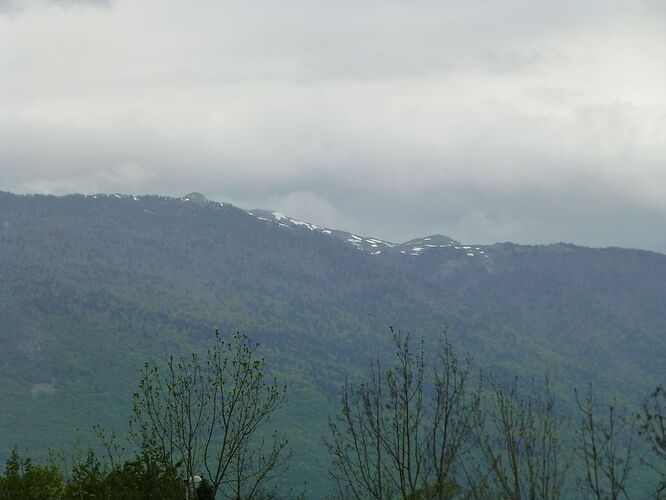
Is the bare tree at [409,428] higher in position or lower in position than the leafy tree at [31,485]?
higher

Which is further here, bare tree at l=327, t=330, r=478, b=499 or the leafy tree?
the leafy tree

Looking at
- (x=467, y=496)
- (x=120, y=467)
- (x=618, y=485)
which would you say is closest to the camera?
(x=618, y=485)

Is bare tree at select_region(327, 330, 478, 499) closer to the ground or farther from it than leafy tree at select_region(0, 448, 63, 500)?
farther from it

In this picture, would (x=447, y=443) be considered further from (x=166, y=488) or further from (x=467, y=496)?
(x=166, y=488)

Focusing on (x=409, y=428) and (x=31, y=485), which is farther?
(x=31, y=485)

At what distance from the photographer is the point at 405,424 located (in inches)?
1368

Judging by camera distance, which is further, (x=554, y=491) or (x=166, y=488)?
(x=166, y=488)

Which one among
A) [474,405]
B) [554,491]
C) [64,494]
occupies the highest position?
[474,405]

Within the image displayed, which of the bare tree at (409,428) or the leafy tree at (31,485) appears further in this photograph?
the leafy tree at (31,485)

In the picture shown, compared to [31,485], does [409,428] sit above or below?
above

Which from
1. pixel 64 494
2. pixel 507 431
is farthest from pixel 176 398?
pixel 507 431

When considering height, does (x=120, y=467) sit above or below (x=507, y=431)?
below

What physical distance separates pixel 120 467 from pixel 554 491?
19975 millimetres

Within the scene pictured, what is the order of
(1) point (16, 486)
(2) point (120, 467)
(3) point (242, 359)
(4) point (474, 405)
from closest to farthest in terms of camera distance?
(4) point (474, 405)
(3) point (242, 359)
(1) point (16, 486)
(2) point (120, 467)
